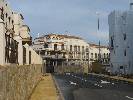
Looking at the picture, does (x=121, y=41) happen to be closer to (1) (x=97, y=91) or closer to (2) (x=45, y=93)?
(1) (x=97, y=91)

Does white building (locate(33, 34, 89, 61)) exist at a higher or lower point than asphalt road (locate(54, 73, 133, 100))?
higher

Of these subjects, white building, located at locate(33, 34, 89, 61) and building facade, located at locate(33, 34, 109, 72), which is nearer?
building facade, located at locate(33, 34, 109, 72)

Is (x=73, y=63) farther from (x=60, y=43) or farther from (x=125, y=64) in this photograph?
(x=125, y=64)

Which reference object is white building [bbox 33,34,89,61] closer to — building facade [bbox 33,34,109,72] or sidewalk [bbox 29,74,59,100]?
building facade [bbox 33,34,109,72]

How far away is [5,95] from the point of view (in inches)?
420

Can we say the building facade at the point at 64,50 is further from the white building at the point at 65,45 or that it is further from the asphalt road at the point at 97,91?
the asphalt road at the point at 97,91

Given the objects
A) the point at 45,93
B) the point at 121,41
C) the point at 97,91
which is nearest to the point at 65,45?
the point at 121,41

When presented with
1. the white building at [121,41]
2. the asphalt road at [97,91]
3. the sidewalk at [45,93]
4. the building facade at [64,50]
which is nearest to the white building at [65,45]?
the building facade at [64,50]

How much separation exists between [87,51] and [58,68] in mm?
22881

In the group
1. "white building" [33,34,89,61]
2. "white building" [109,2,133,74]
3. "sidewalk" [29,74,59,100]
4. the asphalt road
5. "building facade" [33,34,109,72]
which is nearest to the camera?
the asphalt road

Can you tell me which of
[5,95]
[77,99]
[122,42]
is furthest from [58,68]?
[5,95]

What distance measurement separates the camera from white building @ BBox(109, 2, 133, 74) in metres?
89.9

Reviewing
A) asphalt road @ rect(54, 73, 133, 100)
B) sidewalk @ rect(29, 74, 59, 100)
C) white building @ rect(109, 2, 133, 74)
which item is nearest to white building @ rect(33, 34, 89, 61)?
white building @ rect(109, 2, 133, 74)

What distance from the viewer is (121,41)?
93.6m
